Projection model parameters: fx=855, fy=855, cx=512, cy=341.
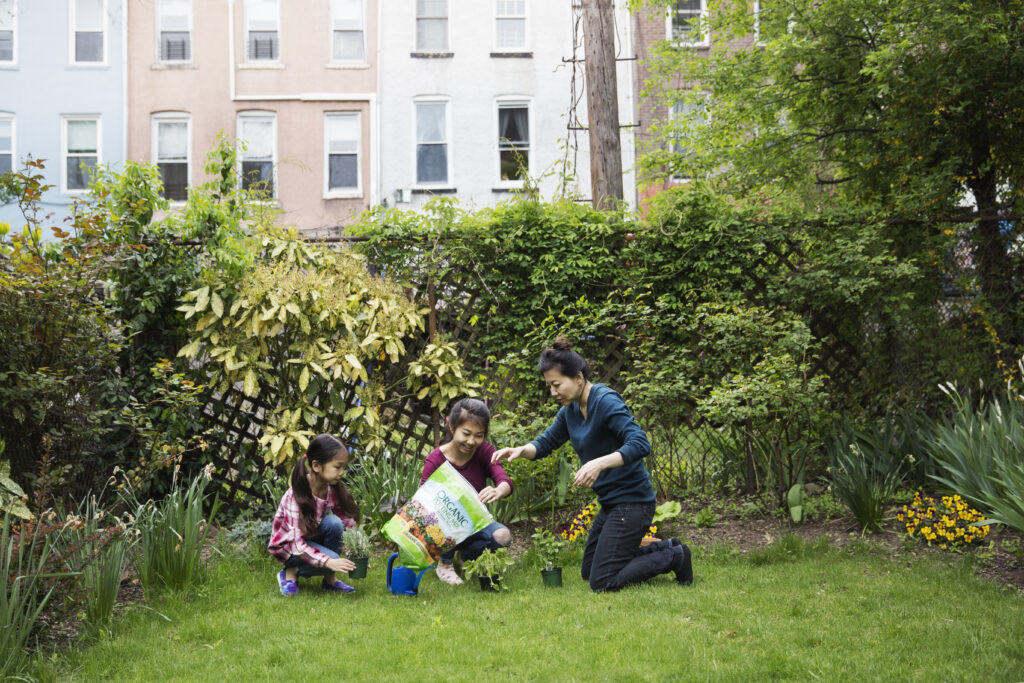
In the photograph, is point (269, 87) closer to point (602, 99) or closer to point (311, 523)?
point (602, 99)

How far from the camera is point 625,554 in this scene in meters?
4.67

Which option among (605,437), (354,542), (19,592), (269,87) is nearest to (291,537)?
(354,542)

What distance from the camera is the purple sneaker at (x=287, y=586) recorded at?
462 centimetres

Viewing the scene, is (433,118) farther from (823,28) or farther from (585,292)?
(585,292)

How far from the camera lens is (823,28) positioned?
8.19 meters

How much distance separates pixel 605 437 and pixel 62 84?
17.3 m

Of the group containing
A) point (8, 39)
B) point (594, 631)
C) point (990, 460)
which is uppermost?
point (8, 39)

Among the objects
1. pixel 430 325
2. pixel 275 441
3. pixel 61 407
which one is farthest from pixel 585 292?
pixel 61 407

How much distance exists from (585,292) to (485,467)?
87.9 inches

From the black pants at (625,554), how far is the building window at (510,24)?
14804mm

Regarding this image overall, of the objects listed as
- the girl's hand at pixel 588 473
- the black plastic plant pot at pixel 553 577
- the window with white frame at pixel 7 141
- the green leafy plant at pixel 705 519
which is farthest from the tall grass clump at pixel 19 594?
the window with white frame at pixel 7 141

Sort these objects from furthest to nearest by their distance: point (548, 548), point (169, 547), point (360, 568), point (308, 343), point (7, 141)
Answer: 1. point (7, 141)
2. point (308, 343)
3. point (548, 548)
4. point (360, 568)
5. point (169, 547)

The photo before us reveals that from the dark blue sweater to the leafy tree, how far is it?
3502mm

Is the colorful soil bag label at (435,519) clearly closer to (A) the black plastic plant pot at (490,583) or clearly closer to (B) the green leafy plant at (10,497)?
(A) the black plastic plant pot at (490,583)
